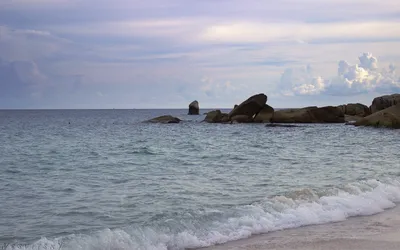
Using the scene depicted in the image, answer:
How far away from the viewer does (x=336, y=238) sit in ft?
31.0

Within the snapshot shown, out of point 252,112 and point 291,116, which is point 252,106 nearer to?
point 252,112

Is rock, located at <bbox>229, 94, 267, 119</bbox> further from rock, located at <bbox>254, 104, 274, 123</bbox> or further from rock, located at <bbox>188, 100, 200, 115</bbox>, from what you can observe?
rock, located at <bbox>188, 100, 200, 115</bbox>

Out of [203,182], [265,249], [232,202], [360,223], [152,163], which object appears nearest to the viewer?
[265,249]

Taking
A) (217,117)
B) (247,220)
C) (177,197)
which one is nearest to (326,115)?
(217,117)

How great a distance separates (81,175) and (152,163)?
4.25 metres

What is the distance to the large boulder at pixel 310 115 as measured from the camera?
63438 mm

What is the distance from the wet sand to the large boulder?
173 ft

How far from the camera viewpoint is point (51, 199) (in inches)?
526

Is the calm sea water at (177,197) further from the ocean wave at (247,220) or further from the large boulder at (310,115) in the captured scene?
the large boulder at (310,115)

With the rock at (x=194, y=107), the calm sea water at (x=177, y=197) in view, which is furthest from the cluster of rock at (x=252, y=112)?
the rock at (x=194, y=107)

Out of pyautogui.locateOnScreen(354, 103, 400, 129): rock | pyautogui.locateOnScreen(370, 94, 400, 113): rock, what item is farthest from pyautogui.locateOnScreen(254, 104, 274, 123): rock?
pyautogui.locateOnScreen(354, 103, 400, 129): rock

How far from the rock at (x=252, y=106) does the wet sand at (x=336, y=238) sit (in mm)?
51222

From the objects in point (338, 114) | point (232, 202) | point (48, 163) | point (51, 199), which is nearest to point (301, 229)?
point (232, 202)

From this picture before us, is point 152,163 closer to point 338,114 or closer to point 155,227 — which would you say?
point 155,227
